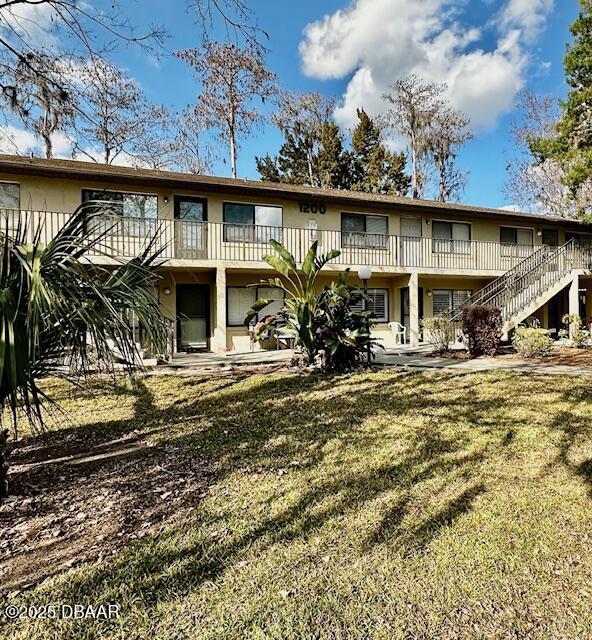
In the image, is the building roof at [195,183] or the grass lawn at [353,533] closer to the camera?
the grass lawn at [353,533]

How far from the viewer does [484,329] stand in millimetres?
12266

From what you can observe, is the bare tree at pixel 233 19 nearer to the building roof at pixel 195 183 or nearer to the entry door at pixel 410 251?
the building roof at pixel 195 183

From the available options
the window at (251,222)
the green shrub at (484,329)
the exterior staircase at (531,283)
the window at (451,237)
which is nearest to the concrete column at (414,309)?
the exterior staircase at (531,283)

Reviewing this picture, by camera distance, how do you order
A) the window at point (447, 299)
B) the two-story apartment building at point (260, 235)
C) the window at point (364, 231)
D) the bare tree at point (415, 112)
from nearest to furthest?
the two-story apartment building at point (260, 235) → the window at point (364, 231) → the window at point (447, 299) → the bare tree at point (415, 112)

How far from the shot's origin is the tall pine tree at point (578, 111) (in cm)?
1452

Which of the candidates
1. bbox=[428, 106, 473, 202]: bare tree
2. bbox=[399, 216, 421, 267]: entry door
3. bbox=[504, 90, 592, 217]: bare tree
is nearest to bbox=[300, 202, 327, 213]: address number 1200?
bbox=[399, 216, 421, 267]: entry door

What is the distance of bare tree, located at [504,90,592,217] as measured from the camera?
89.4 feet

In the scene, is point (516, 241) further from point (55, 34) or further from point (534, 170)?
point (55, 34)

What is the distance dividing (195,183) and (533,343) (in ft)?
37.9

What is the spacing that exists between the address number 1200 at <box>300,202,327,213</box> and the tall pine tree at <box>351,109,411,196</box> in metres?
18.1

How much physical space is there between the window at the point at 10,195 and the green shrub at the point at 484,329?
1444 cm

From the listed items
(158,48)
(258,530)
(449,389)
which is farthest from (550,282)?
(258,530)

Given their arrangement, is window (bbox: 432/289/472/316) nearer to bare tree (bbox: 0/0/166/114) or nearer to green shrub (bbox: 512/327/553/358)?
green shrub (bbox: 512/327/553/358)

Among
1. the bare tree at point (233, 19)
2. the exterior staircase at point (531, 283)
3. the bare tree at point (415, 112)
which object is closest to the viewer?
the bare tree at point (233, 19)
